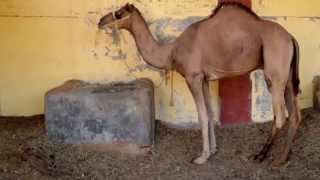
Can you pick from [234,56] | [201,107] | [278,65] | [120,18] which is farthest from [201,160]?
[120,18]

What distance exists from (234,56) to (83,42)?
168 cm

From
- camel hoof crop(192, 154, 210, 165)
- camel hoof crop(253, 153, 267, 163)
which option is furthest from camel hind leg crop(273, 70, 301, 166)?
camel hoof crop(192, 154, 210, 165)

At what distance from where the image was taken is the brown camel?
4.66 metres

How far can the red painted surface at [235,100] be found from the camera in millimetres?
5684

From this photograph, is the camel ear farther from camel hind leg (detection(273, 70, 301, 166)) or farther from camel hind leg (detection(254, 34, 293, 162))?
camel hind leg (detection(273, 70, 301, 166))

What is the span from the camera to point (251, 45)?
4.76m

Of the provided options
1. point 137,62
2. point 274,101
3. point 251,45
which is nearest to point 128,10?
point 137,62

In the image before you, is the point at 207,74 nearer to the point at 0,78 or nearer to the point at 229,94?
the point at 229,94

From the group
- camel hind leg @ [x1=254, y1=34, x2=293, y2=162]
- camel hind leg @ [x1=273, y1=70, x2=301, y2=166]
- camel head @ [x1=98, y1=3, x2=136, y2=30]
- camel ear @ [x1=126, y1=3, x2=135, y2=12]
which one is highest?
camel ear @ [x1=126, y1=3, x2=135, y2=12]

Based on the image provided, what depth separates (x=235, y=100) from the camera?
5727 mm

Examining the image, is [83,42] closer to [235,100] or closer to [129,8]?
[129,8]

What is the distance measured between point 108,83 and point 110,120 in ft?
2.51

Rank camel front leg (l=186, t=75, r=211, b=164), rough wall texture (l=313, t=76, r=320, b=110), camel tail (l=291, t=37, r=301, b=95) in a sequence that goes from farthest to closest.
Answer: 1. rough wall texture (l=313, t=76, r=320, b=110)
2. camel front leg (l=186, t=75, r=211, b=164)
3. camel tail (l=291, t=37, r=301, b=95)

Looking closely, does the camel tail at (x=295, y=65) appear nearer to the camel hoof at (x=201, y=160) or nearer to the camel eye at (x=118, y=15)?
the camel hoof at (x=201, y=160)
